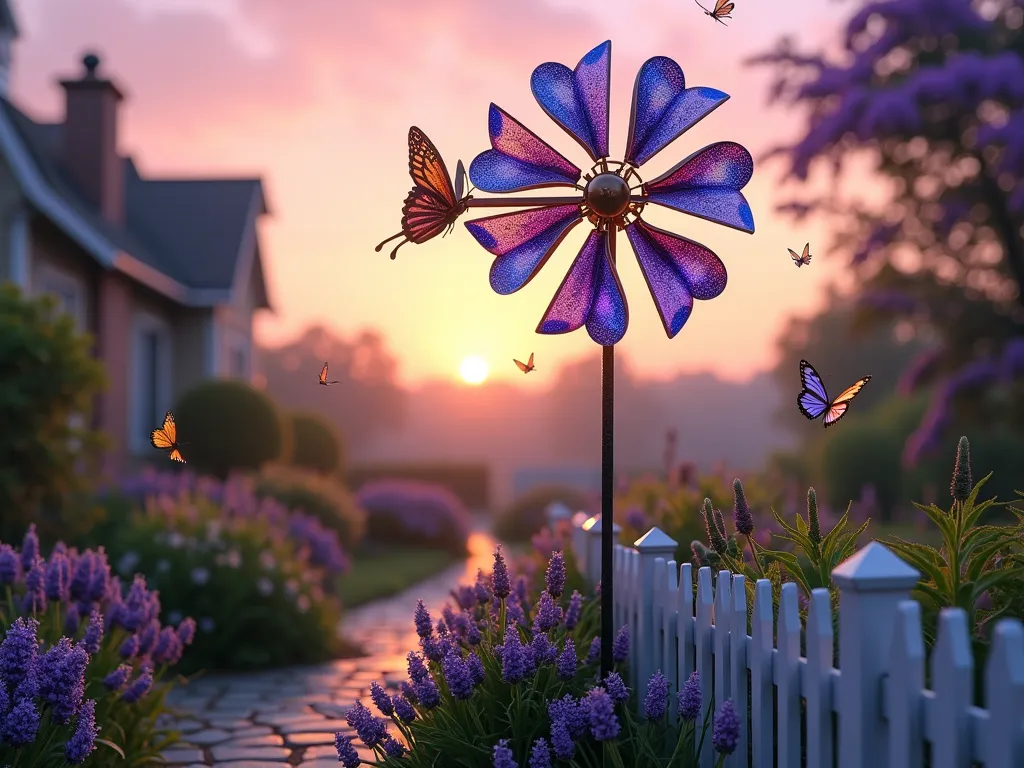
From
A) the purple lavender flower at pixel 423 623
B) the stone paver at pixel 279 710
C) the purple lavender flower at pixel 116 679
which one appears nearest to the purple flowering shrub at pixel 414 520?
the stone paver at pixel 279 710

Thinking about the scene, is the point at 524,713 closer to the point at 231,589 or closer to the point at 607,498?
the point at 607,498

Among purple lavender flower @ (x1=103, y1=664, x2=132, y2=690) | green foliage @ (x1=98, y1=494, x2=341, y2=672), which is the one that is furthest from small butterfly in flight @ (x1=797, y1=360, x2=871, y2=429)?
green foliage @ (x1=98, y1=494, x2=341, y2=672)

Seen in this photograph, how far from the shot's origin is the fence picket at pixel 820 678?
9.20 ft

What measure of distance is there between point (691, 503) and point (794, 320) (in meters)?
44.4

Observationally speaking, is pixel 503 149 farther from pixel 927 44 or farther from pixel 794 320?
pixel 794 320

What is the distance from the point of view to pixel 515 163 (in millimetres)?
3826

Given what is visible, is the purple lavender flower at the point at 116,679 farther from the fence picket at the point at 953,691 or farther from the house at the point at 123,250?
the house at the point at 123,250

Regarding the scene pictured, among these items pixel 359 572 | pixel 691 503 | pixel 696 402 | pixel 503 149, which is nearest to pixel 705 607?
pixel 503 149

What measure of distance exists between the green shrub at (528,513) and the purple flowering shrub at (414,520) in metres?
1.23

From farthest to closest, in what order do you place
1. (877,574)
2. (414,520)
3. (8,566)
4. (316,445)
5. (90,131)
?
1. (316,445)
2. (414,520)
3. (90,131)
4. (8,566)
5. (877,574)

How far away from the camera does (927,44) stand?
51.9 ft

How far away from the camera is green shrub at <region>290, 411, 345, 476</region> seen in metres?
22.4

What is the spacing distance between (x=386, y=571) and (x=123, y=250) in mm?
6340

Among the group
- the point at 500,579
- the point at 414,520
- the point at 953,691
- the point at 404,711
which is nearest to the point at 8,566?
the point at 404,711
